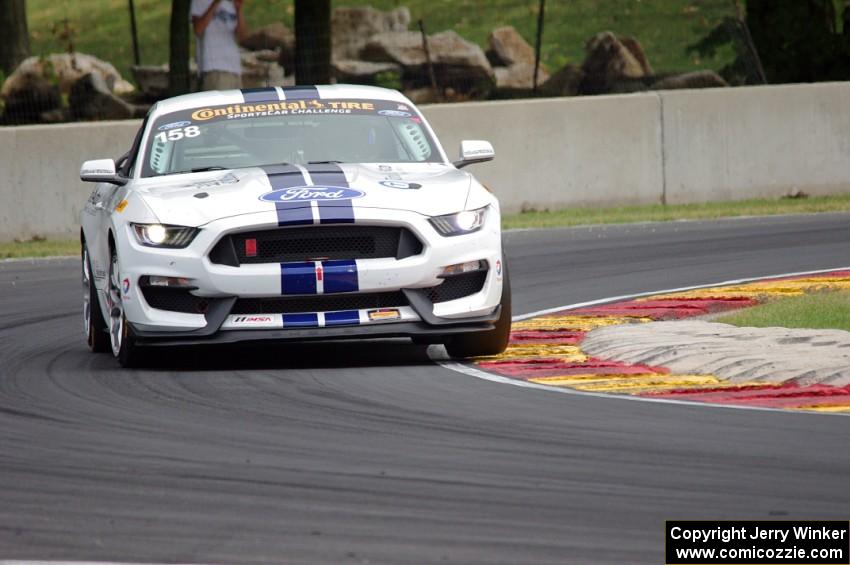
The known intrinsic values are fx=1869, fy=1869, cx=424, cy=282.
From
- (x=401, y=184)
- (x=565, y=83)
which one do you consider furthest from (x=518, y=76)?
(x=401, y=184)

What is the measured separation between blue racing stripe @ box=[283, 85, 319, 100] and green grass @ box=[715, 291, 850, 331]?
2.79m

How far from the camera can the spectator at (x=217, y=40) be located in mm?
22328

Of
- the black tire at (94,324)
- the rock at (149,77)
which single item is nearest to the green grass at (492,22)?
the rock at (149,77)

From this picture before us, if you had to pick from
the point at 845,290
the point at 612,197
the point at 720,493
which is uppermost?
the point at 720,493

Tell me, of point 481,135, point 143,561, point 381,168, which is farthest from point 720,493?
point 481,135

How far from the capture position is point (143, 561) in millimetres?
5492

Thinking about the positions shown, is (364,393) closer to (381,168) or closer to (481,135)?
(381,168)

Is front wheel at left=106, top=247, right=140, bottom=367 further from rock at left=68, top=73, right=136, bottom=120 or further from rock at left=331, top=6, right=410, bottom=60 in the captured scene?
rock at left=331, top=6, right=410, bottom=60

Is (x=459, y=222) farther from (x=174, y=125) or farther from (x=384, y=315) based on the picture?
(x=174, y=125)

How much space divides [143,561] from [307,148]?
18.3 feet

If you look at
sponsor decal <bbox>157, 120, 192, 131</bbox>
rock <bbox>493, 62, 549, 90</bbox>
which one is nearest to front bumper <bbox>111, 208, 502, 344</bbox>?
sponsor decal <bbox>157, 120, 192, 131</bbox>

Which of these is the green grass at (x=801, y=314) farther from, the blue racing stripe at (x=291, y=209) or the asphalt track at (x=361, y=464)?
the blue racing stripe at (x=291, y=209)

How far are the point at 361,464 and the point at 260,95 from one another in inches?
186

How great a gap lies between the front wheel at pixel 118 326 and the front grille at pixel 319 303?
2.31 ft
